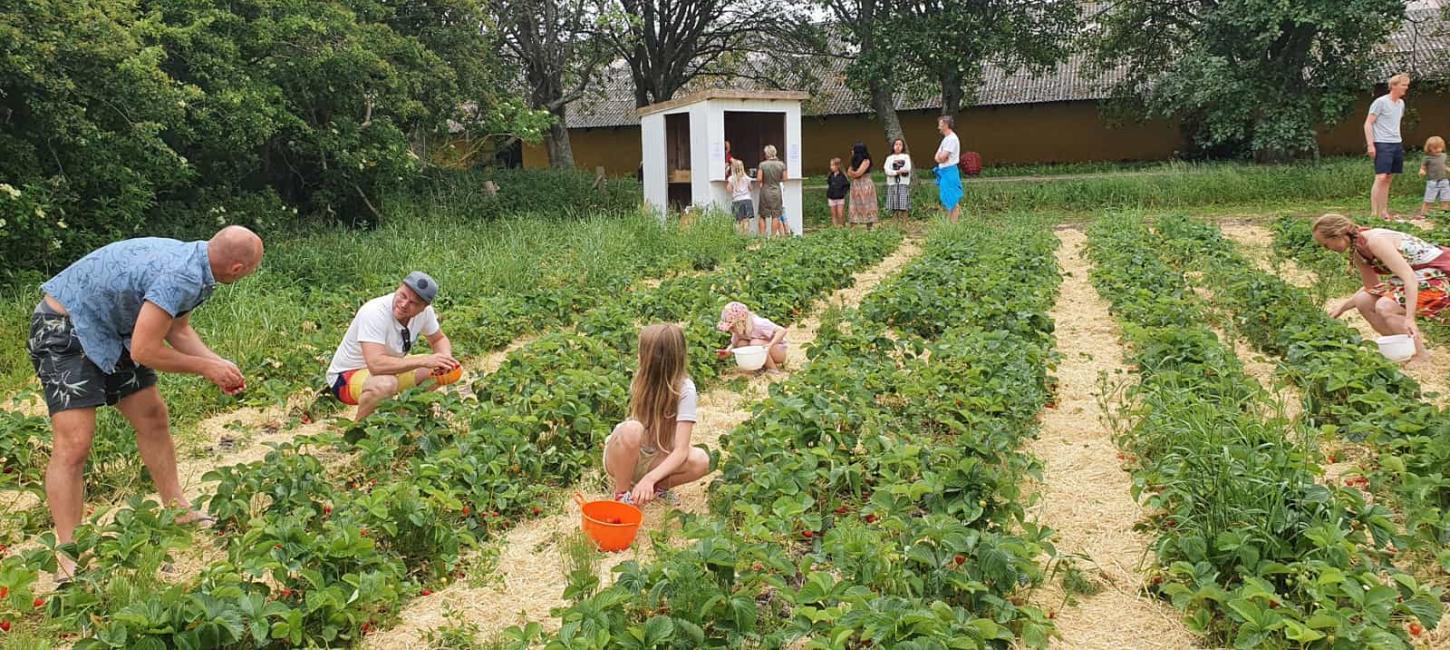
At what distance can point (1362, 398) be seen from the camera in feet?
15.4

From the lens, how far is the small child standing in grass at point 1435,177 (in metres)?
12.8

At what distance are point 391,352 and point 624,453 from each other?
182cm

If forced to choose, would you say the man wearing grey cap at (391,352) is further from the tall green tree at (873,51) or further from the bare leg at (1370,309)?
the tall green tree at (873,51)

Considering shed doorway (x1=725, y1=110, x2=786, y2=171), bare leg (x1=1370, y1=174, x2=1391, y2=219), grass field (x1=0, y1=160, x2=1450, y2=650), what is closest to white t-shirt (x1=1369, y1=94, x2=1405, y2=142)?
bare leg (x1=1370, y1=174, x2=1391, y2=219)

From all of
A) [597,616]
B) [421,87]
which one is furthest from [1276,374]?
[421,87]

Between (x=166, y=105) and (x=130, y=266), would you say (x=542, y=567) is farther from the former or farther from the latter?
(x=166, y=105)

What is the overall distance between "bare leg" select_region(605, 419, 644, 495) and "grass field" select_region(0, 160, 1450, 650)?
0.75ft

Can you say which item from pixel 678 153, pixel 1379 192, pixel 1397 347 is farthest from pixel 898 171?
pixel 1397 347

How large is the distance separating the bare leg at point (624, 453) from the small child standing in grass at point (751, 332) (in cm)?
237

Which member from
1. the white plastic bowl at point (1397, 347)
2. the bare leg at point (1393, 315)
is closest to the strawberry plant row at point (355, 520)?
the white plastic bowl at point (1397, 347)

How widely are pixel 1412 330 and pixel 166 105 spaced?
10713 millimetres

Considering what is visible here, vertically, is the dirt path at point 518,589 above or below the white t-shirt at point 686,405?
below

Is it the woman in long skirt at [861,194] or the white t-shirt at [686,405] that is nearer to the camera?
the white t-shirt at [686,405]

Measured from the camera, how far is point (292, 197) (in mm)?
15531
